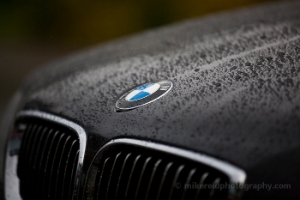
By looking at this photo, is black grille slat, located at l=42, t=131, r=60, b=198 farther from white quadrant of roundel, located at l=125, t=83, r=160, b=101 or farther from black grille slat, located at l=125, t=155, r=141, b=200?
black grille slat, located at l=125, t=155, r=141, b=200

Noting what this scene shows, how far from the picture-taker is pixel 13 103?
124 inches

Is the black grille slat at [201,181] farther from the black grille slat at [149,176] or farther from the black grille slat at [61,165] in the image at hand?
the black grille slat at [61,165]

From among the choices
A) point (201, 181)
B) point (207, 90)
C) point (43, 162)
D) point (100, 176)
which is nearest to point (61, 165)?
point (43, 162)

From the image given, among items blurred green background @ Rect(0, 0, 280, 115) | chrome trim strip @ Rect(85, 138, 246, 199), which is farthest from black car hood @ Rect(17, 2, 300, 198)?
blurred green background @ Rect(0, 0, 280, 115)

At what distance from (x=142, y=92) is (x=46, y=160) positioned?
1.68ft

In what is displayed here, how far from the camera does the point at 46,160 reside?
2.42 meters

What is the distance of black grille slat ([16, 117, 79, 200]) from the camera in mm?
2258

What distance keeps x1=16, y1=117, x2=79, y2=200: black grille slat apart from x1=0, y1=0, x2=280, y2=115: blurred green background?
18.4 feet

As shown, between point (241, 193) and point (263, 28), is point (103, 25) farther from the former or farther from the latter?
point (241, 193)

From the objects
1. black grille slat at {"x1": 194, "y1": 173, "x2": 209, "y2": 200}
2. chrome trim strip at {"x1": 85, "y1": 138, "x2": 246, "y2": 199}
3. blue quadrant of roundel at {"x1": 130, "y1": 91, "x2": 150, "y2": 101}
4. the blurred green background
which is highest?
the blurred green background

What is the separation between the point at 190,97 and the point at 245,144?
0.38 m

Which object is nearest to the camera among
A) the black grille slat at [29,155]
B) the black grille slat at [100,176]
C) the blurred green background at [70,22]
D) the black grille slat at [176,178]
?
the black grille slat at [176,178]

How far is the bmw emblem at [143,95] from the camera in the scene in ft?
6.94

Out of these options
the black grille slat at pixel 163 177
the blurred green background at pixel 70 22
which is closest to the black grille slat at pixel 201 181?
the black grille slat at pixel 163 177
